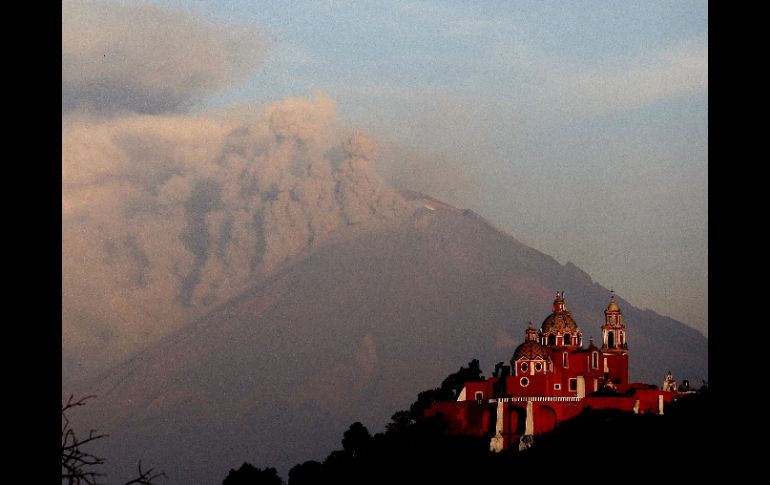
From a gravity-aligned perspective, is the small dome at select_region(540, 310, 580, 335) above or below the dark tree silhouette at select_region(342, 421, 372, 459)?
above

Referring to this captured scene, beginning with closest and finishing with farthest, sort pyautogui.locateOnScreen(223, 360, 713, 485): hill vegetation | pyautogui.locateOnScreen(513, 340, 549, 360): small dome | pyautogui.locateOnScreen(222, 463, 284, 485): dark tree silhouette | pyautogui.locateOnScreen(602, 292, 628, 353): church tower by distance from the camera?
pyautogui.locateOnScreen(223, 360, 713, 485): hill vegetation < pyautogui.locateOnScreen(513, 340, 549, 360): small dome < pyautogui.locateOnScreen(602, 292, 628, 353): church tower < pyautogui.locateOnScreen(222, 463, 284, 485): dark tree silhouette

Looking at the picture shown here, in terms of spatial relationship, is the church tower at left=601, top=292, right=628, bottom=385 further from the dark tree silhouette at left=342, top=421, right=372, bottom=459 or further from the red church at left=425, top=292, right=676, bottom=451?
the dark tree silhouette at left=342, top=421, right=372, bottom=459

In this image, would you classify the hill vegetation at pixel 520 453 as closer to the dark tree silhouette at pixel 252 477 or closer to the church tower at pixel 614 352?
the dark tree silhouette at pixel 252 477

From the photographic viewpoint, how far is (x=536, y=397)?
59.5 meters

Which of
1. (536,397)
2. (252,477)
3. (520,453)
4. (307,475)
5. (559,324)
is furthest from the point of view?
(252,477)

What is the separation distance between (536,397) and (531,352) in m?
2.10

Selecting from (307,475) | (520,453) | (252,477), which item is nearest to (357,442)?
(307,475)

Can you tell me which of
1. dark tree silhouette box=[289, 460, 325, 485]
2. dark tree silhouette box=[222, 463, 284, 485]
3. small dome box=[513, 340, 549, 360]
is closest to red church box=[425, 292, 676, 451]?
small dome box=[513, 340, 549, 360]

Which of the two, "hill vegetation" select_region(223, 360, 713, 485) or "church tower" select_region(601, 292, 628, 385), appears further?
"church tower" select_region(601, 292, 628, 385)

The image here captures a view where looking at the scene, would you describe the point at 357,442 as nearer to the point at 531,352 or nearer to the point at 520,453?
the point at 520,453

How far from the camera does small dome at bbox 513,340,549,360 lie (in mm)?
58656

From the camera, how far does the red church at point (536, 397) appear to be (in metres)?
58.7

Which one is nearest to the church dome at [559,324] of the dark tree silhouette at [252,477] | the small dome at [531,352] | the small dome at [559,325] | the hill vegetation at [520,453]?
the small dome at [559,325]
